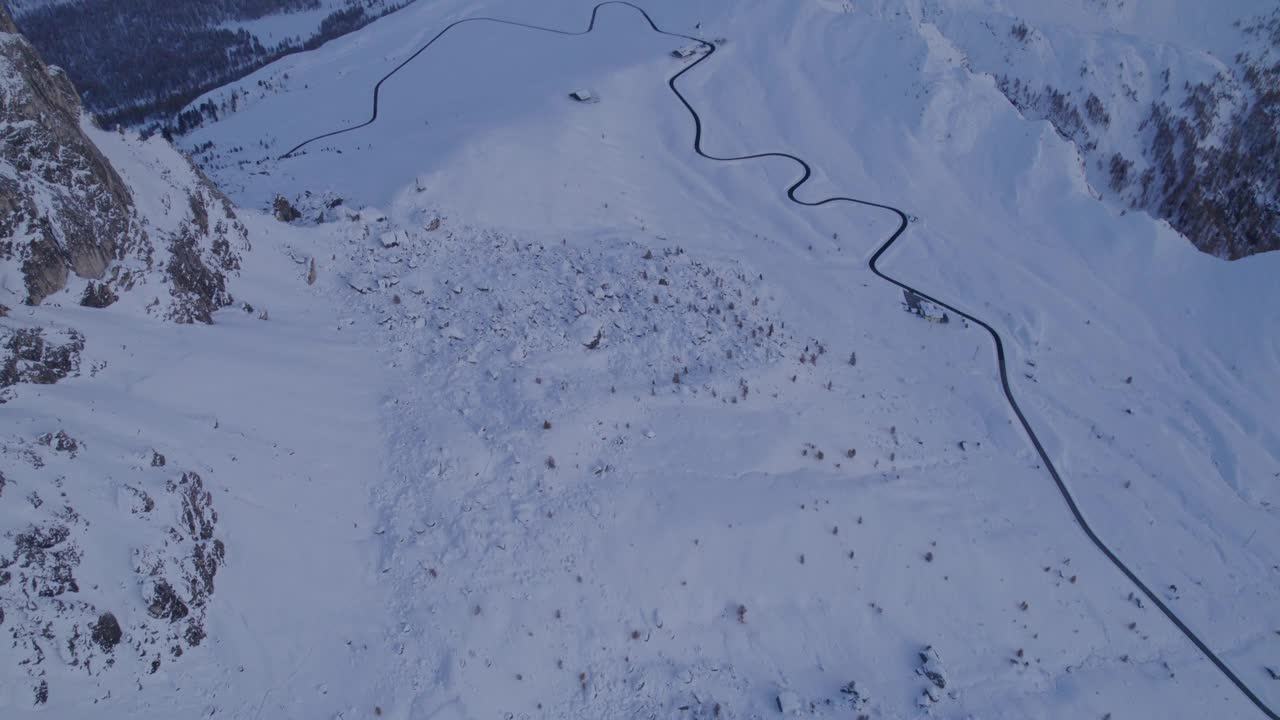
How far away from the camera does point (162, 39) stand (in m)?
98.7

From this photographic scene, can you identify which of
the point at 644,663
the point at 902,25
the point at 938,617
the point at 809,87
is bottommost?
the point at 644,663

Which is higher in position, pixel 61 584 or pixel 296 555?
pixel 61 584

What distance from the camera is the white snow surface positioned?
33.4 feet

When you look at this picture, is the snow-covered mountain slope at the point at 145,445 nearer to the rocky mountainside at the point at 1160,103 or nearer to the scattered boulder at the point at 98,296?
the scattered boulder at the point at 98,296

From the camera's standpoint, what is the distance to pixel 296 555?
10492mm

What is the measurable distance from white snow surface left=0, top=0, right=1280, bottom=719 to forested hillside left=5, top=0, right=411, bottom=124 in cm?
6853

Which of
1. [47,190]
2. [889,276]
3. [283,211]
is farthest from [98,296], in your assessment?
[889,276]

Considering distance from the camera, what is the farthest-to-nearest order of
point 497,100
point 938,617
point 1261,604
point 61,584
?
point 497,100 < point 1261,604 < point 938,617 < point 61,584

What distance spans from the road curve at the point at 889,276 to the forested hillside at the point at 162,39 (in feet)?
162

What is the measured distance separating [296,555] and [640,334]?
913 cm

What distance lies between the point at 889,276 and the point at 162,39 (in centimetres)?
12360

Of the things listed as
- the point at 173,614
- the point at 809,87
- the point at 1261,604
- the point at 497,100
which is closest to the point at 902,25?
the point at 809,87

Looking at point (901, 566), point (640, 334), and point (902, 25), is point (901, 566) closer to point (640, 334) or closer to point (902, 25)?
point (640, 334)

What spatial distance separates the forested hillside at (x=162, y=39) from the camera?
78.9 m
